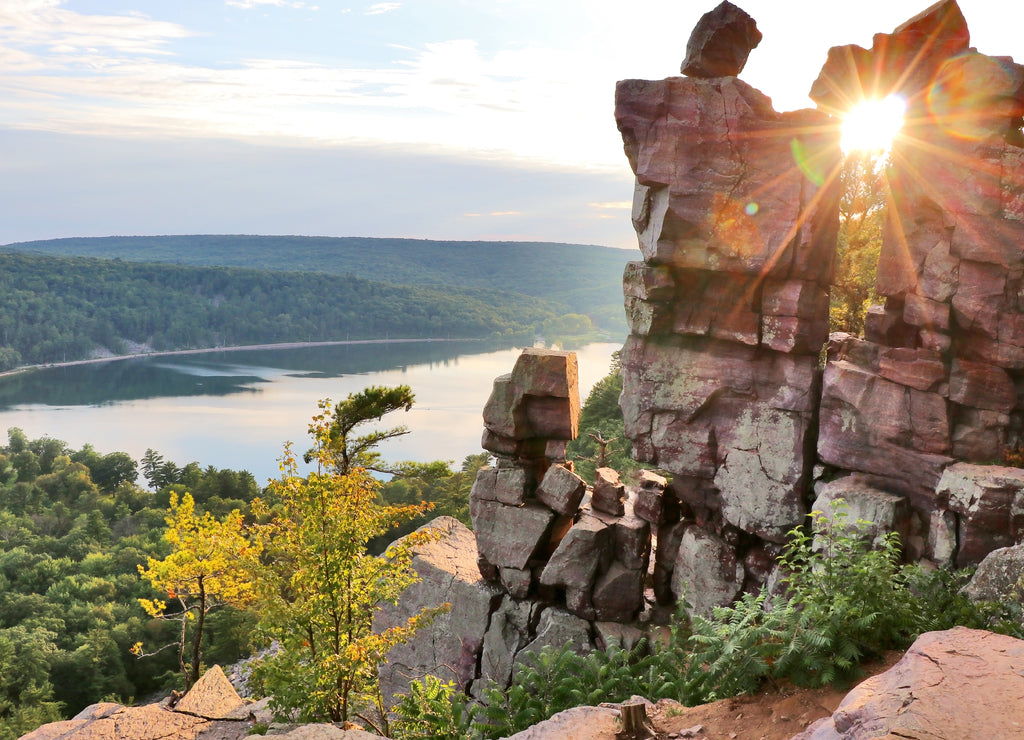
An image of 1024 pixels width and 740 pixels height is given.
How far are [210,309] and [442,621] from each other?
148070 mm

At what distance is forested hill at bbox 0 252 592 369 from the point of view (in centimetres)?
13100

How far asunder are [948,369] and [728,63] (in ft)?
22.2

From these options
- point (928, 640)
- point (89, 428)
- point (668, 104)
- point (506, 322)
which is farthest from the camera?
point (506, 322)

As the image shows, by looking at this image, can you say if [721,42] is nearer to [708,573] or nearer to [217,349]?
[708,573]

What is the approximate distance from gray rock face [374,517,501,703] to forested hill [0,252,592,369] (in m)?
103

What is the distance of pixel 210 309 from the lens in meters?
152

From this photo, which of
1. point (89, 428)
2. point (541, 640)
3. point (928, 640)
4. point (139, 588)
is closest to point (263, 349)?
point (89, 428)

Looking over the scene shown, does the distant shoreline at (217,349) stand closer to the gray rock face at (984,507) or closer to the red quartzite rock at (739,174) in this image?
the red quartzite rock at (739,174)

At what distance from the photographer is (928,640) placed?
7.20m

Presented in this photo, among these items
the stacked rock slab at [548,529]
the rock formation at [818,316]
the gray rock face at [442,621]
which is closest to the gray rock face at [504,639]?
the stacked rock slab at [548,529]

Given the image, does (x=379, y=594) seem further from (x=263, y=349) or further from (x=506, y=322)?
(x=263, y=349)

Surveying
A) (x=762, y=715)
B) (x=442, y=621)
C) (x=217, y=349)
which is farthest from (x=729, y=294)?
(x=217, y=349)

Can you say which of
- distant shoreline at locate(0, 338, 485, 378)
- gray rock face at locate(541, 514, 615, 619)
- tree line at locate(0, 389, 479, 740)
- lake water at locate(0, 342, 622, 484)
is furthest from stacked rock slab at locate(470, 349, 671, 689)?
distant shoreline at locate(0, 338, 485, 378)

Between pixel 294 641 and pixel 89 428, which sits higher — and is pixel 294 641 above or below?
above
